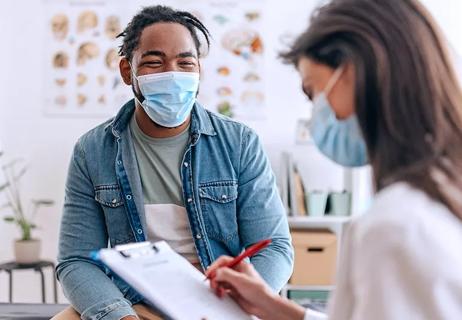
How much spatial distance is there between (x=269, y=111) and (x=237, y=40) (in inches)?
15.3

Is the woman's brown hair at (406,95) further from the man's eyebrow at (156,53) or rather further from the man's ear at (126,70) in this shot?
the man's ear at (126,70)

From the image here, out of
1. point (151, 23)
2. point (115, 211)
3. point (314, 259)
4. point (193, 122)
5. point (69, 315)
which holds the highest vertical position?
point (151, 23)

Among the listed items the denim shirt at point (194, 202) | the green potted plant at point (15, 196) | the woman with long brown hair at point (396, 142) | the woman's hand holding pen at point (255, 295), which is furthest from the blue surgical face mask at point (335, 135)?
the green potted plant at point (15, 196)

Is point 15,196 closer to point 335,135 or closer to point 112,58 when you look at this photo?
point 112,58

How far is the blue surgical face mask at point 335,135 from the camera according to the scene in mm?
1044

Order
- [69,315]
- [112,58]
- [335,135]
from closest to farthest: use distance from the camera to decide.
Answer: [335,135] → [69,315] → [112,58]

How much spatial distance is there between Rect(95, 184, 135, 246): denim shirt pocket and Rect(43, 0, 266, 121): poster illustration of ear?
171cm

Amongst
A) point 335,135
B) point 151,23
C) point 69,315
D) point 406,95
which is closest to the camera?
point 406,95

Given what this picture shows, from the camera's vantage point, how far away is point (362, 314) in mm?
860

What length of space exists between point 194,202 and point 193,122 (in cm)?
24

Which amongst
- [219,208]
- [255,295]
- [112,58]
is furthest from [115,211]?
[112,58]

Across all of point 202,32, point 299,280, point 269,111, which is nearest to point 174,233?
point 202,32

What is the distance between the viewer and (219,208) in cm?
186

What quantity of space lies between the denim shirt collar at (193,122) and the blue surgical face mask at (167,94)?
0.05m
